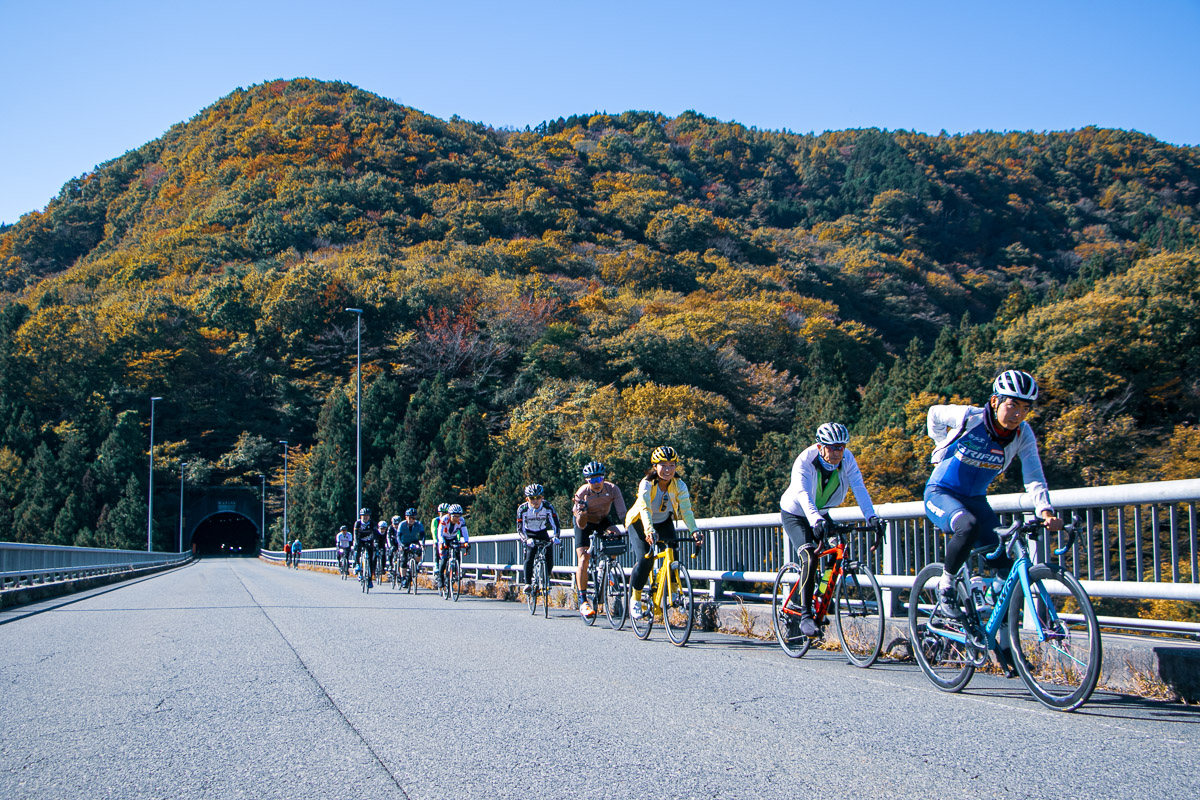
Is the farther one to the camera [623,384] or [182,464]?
[182,464]

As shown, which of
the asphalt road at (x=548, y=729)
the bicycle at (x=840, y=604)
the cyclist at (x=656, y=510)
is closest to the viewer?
the asphalt road at (x=548, y=729)

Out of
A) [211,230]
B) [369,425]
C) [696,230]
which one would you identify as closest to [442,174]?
[211,230]

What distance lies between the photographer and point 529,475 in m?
51.8

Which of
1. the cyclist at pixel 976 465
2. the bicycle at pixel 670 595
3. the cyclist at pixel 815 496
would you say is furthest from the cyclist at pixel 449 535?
the cyclist at pixel 976 465

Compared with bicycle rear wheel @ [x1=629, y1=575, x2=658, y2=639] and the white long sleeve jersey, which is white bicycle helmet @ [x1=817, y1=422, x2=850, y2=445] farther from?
bicycle rear wheel @ [x1=629, y1=575, x2=658, y2=639]

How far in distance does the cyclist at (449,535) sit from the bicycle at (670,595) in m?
8.35

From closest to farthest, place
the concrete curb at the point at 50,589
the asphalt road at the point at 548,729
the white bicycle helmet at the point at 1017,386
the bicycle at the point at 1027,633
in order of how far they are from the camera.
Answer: the asphalt road at the point at 548,729 → the bicycle at the point at 1027,633 → the white bicycle helmet at the point at 1017,386 → the concrete curb at the point at 50,589

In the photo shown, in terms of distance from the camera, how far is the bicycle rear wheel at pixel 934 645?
6.04 m

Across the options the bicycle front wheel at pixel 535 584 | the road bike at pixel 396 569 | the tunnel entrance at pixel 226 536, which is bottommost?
the tunnel entrance at pixel 226 536

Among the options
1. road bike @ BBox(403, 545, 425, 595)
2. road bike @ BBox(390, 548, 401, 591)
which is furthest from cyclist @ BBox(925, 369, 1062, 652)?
road bike @ BBox(390, 548, 401, 591)

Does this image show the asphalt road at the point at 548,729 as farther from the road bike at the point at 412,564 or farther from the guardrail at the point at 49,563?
the road bike at the point at 412,564

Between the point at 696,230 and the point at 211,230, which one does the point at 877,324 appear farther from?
the point at 211,230

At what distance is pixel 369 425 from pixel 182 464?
18.3m

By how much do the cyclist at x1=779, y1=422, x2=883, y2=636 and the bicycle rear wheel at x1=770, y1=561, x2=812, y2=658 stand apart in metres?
0.09
